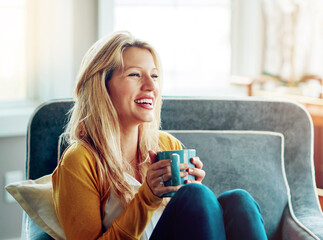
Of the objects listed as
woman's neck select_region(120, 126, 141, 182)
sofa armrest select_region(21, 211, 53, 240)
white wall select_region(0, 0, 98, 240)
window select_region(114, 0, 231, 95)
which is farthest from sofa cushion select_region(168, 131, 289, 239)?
window select_region(114, 0, 231, 95)

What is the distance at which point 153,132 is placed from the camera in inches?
66.0

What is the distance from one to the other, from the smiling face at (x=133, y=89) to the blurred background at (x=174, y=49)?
3.39ft

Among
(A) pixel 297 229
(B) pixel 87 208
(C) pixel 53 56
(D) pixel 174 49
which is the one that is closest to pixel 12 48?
(C) pixel 53 56

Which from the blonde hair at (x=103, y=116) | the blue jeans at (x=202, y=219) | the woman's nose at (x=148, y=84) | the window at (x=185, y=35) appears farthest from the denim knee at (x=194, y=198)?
the window at (x=185, y=35)

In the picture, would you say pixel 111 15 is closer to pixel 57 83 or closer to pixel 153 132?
pixel 57 83

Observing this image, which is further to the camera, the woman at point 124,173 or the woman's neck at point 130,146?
the woman's neck at point 130,146

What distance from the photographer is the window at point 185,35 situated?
2.77 metres

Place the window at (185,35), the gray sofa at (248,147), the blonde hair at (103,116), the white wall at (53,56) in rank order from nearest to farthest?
the blonde hair at (103,116), the gray sofa at (248,147), the white wall at (53,56), the window at (185,35)

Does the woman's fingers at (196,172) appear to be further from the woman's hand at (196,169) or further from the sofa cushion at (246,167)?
the sofa cushion at (246,167)

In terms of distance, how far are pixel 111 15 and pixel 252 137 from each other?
3.58ft

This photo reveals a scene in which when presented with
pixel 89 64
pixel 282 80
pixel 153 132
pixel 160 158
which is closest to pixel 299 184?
pixel 153 132

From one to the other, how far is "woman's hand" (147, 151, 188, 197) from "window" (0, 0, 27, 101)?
5.10 ft

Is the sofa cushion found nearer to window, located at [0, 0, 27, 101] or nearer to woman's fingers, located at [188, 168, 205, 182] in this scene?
woman's fingers, located at [188, 168, 205, 182]

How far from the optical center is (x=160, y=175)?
1290 millimetres
